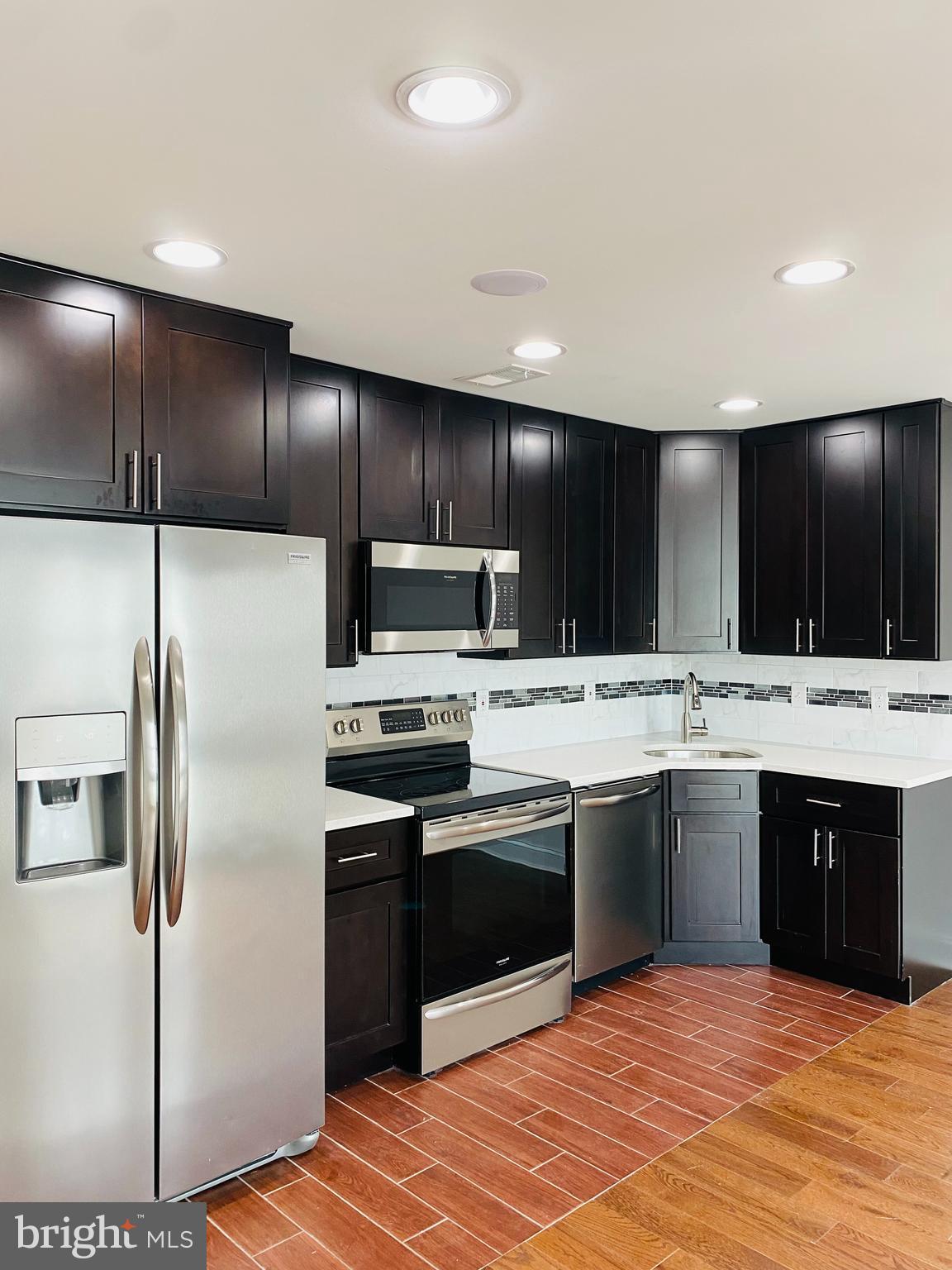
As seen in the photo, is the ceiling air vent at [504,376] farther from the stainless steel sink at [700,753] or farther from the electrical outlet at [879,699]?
the electrical outlet at [879,699]

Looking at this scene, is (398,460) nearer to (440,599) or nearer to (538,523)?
(440,599)

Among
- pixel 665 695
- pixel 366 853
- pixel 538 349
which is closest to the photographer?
pixel 366 853

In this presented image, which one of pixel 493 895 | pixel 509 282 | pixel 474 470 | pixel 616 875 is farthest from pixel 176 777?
pixel 616 875

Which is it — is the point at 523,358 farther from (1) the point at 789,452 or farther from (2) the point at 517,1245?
(2) the point at 517,1245

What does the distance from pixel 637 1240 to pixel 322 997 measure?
1.03m

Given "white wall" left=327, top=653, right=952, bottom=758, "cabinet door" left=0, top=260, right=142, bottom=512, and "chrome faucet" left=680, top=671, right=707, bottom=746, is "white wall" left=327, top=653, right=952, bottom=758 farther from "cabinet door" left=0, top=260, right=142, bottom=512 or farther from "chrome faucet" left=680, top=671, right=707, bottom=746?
"cabinet door" left=0, top=260, right=142, bottom=512

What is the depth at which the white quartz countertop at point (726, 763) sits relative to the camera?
388 cm

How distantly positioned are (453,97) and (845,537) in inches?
124

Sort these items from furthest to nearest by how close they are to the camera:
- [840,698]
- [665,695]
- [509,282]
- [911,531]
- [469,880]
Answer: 1. [665,695]
2. [840,698]
3. [911,531]
4. [469,880]
5. [509,282]

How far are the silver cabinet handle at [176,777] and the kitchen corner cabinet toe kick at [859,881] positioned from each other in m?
2.73

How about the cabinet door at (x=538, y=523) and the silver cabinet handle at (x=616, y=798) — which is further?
the cabinet door at (x=538, y=523)

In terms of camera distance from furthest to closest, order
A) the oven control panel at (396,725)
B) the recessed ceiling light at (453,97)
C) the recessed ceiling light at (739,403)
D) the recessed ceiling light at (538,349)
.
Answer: the recessed ceiling light at (739,403) < the oven control panel at (396,725) < the recessed ceiling light at (538,349) < the recessed ceiling light at (453,97)

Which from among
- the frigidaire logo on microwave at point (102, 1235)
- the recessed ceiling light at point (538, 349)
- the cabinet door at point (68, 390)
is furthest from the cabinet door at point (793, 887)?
the cabinet door at point (68, 390)

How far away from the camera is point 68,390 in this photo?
2447 mm
